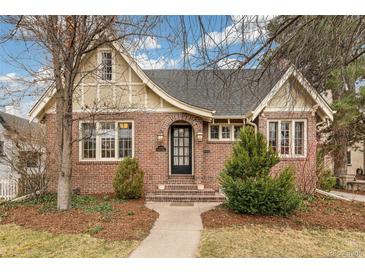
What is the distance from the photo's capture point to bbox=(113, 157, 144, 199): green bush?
20.3 ft

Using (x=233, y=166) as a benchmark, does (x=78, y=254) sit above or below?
below

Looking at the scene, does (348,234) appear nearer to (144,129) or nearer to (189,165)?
(189,165)

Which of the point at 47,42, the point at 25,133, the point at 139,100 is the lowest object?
the point at 25,133

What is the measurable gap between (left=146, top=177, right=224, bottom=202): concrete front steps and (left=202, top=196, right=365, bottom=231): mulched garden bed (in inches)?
32.1

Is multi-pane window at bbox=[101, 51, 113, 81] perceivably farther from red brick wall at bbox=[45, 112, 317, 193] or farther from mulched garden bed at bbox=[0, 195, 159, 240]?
mulched garden bed at bbox=[0, 195, 159, 240]

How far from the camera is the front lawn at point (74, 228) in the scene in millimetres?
3270

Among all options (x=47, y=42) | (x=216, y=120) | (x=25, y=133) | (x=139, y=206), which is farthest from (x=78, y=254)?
(x=216, y=120)

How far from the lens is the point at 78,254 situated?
3152 mm

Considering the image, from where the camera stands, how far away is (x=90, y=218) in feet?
14.5

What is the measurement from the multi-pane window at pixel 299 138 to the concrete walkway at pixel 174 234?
360 centimetres

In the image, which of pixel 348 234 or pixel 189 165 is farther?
pixel 189 165

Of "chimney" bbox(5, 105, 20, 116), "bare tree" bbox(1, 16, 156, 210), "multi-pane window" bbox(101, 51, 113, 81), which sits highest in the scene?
"multi-pane window" bbox(101, 51, 113, 81)

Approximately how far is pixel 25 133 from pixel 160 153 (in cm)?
361

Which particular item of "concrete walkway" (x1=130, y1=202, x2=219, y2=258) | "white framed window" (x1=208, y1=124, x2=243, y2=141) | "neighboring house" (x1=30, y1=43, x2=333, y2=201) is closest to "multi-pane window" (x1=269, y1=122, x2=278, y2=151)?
"neighboring house" (x1=30, y1=43, x2=333, y2=201)
